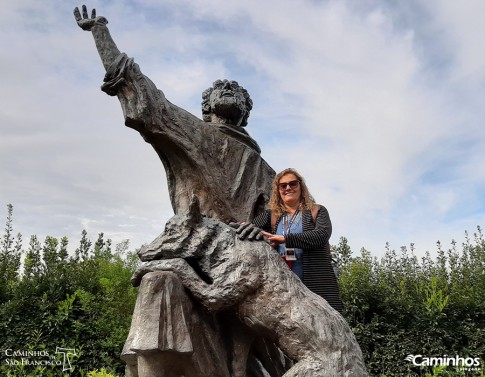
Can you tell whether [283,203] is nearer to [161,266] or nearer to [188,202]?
[188,202]

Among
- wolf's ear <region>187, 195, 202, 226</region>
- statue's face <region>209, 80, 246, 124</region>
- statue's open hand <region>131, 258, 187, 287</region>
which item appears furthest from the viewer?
statue's face <region>209, 80, 246, 124</region>

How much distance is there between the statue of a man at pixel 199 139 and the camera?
13.5 ft

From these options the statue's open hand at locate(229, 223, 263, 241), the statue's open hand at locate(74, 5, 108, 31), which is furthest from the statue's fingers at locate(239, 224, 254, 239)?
the statue's open hand at locate(74, 5, 108, 31)

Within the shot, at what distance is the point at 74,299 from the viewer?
8.40m

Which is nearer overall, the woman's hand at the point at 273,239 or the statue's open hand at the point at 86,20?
the woman's hand at the point at 273,239

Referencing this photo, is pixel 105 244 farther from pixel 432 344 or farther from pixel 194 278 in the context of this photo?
pixel 194 278

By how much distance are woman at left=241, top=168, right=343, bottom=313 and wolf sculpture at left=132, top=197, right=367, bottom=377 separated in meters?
0.29

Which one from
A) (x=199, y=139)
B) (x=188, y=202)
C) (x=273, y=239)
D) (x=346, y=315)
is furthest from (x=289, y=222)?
(x=346, y=315)

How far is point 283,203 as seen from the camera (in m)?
4.14

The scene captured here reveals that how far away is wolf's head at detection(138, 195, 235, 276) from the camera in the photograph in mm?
3490

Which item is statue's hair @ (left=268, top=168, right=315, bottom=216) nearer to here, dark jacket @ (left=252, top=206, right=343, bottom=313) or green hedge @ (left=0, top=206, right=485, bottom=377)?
dark jacket @ (left=252, top=206, right=343, bottom=313)

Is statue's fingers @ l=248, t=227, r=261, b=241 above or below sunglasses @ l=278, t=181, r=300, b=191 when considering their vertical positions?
below

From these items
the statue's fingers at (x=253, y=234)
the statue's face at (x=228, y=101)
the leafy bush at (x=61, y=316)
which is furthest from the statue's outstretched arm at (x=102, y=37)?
the leafy bush at (x=61, y=316)

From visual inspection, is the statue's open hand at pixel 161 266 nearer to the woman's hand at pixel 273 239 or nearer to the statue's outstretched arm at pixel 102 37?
the woman's hand at pixel 273 239
